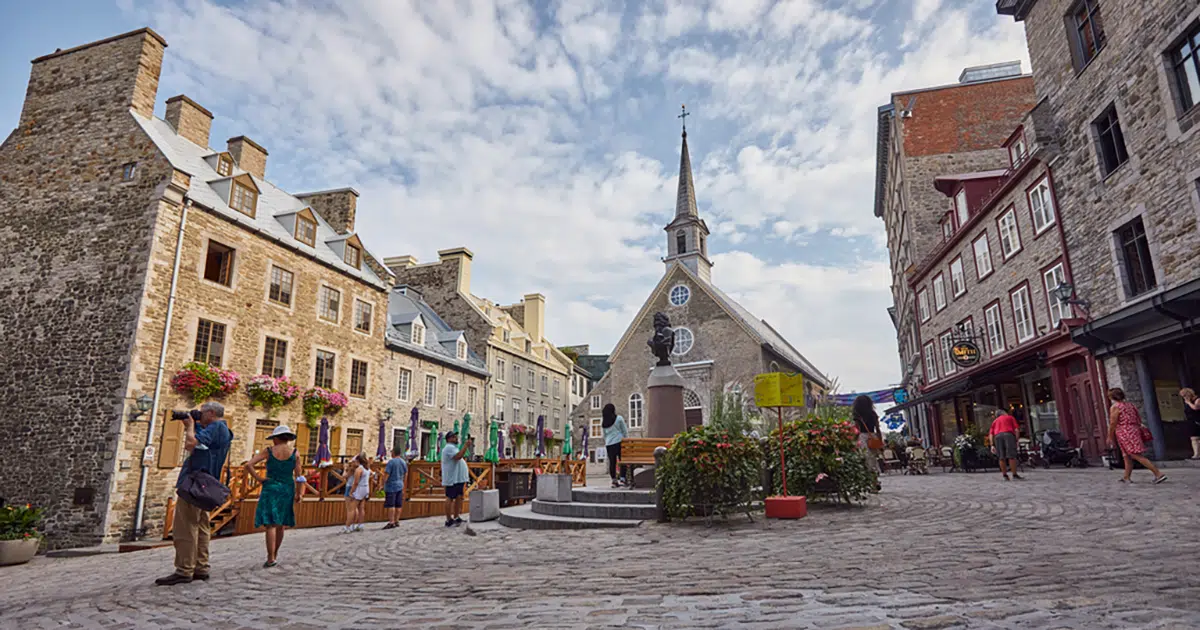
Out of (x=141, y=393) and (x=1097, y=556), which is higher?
(x=141, y=393)

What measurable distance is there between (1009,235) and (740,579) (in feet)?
66.7

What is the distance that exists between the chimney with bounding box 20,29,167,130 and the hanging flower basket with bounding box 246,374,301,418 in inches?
384

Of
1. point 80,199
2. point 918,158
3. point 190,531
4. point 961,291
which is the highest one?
point 918,158

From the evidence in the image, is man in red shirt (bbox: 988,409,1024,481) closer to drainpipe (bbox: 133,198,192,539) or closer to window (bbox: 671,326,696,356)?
drainpipe (bbox: 133,198,192,539)

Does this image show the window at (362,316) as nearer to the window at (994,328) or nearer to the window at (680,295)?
the window at (680,295)

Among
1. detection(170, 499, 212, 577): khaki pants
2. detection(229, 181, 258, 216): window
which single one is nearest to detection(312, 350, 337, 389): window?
detection(229, 181, 258, 216): window

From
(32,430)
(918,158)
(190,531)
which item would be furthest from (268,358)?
(918,158)

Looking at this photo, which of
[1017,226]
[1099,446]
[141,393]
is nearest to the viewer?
[1099,446]

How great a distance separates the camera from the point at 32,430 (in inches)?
712

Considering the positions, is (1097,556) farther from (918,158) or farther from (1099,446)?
(918,158)

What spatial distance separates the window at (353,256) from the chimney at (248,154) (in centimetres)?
486

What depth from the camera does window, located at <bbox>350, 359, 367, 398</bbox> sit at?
2555 cm

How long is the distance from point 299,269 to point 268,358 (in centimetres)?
372

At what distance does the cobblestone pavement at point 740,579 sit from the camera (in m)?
3.83
